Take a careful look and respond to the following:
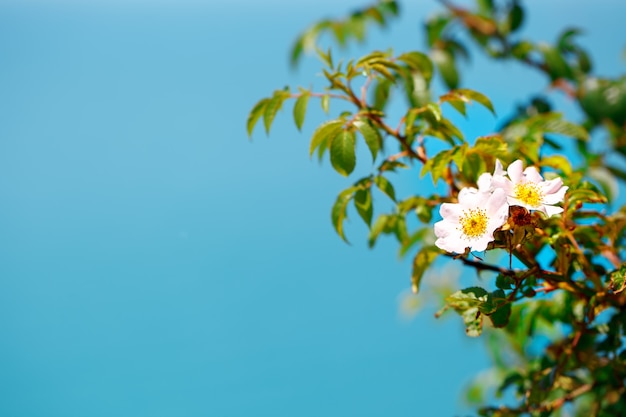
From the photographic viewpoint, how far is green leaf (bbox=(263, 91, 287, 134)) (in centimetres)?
116

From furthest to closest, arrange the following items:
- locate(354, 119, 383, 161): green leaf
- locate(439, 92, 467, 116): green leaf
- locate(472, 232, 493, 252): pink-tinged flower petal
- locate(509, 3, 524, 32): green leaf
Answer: locate(509, 3, 524, 32): green leaf → locate(439, 92, 467, 116): green leaf → locate(354, 119, 383, 161): green leaf → locate(472, 232, 493, 252): pink-tinged flower petal

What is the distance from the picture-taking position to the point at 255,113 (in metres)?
1.19

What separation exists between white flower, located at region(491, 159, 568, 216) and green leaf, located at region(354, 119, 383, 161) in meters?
0.21

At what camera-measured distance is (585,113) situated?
196 centimetres

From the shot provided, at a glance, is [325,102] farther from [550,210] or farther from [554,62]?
Answer: [554,62]

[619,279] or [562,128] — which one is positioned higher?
[562,128]

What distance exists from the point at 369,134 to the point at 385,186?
86 mm

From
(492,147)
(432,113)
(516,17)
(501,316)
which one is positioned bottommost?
(501,316)

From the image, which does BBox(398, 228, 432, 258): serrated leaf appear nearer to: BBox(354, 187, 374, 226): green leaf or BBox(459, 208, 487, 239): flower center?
BBox(354, 187, 374, 226): green leaf

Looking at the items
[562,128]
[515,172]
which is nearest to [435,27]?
[562,128]

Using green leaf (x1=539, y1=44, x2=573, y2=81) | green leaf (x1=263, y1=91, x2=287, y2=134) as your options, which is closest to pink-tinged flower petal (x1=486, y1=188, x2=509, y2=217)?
green leaf (x1=263, y1=91, x2=287, y2=134)

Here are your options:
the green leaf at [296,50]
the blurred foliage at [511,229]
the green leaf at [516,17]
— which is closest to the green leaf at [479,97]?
the blurred foliage at [511,229]

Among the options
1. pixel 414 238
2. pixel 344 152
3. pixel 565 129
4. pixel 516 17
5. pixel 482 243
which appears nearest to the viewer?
pixel 482 243

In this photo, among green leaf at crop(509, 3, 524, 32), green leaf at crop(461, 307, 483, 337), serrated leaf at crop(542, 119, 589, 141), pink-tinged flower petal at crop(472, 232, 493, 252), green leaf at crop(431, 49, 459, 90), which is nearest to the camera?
pink-tinged flower petal at crop(472, 232, 493, 252)
